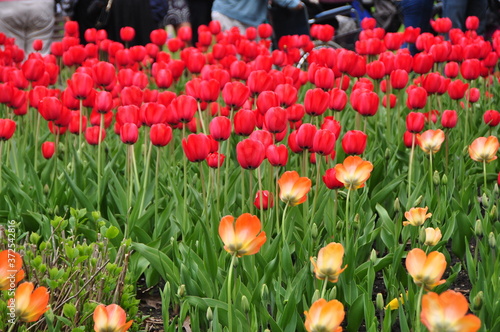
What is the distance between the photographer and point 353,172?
2373 mm

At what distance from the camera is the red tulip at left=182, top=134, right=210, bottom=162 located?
8.31ft

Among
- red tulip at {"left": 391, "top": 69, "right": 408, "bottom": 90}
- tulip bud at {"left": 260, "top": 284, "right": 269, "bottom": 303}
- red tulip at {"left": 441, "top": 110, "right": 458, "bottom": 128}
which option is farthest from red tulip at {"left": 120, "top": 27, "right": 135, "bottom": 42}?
tulip bud at {"left": 260, "top": 284, "right": 269, "bottom": 303}

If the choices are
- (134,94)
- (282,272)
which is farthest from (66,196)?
(282,272)

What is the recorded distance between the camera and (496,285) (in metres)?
2.28

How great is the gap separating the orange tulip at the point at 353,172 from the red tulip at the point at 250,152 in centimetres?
24

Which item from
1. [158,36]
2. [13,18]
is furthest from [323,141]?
[13,18]

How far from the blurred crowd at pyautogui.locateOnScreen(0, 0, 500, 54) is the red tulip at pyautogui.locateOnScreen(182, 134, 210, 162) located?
404 centimetres

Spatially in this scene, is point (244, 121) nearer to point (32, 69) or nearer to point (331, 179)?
point (331, 179)

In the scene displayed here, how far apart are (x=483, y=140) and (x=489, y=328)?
0.78m

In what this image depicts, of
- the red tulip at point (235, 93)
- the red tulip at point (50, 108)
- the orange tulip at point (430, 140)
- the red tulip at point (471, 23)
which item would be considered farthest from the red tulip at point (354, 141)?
the red tulip at point (471, 23)

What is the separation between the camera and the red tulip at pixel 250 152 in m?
2.39

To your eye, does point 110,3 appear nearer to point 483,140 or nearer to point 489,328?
point 483,140

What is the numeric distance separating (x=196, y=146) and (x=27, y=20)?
13.6 ft

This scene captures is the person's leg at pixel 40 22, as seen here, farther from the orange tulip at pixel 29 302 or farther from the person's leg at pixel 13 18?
the orange tulip at pixel 29 302
